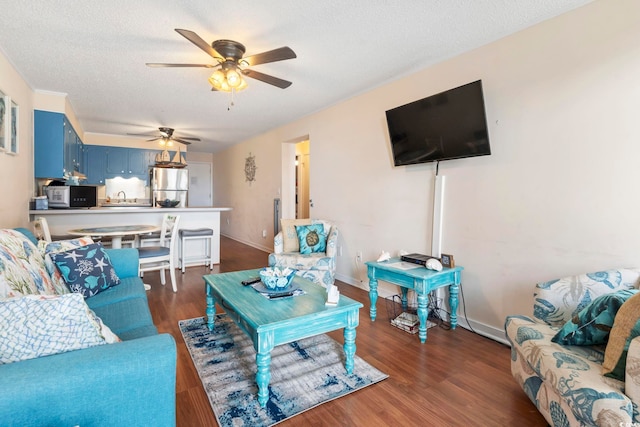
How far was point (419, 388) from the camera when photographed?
1.89 m

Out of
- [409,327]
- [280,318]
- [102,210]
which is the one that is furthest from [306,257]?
[102,210]

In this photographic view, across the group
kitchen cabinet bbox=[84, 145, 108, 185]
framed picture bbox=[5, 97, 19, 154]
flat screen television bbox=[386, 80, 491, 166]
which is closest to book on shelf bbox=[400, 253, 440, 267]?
flat screen television bbox=[386, 80, 491, 166]

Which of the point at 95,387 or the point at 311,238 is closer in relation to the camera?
the point at 95,387

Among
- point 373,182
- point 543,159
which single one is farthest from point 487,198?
point 373,182

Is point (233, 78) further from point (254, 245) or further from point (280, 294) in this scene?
point (254, 245)

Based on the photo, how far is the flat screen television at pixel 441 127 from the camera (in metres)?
2.46

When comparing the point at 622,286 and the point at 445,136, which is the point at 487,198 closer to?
the point at 445,136

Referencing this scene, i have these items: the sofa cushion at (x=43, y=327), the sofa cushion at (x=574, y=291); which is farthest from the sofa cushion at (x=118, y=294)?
the sofa cushion at (x=574, y=291)

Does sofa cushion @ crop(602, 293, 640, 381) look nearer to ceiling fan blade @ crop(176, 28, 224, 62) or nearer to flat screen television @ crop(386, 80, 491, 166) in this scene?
flat screen television @ crop(386, 80, 491, 166)

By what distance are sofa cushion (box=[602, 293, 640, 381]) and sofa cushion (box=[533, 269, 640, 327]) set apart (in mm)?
468

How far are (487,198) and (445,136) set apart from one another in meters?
0.63

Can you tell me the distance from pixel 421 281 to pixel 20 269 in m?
2.47

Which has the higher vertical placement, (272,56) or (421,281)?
(272,56)

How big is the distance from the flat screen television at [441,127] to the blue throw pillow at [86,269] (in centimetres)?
273
